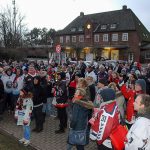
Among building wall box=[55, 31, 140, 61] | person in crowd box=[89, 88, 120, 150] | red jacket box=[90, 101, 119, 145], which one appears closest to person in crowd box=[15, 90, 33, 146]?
person in crowd box=[89, 88, 120, 150]

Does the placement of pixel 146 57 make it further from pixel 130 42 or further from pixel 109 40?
pixel 109 40

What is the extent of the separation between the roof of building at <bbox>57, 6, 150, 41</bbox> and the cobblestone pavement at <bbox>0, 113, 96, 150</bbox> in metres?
45.6

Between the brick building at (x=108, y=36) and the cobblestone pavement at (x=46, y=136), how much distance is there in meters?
40.6

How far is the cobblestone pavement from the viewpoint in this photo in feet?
29.8

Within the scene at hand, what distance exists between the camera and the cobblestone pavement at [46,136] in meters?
9.09

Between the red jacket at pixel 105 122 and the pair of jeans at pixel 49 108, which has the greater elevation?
the red jacket at pixel 105 122

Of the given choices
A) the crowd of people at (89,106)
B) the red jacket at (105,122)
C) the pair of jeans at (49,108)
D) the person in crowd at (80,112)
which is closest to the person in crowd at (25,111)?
the crowd of people at (89,106)

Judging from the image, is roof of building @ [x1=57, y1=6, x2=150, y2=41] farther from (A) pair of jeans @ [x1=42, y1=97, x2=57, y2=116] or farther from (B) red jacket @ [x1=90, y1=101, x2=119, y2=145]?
(B) red jacket @ [x1=90, y1=101, x2=119, y2=145]

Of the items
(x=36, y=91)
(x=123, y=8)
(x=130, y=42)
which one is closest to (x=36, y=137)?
(x=36, y=91)

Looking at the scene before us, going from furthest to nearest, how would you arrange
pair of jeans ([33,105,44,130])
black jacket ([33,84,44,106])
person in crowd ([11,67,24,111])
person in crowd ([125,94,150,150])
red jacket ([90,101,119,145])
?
person in crowd ([11,67,24,111]) → pair of jeans ([33,105,44,130]) → black jacket ([33,84,44,106]) → red jacket ([90,101,119,145]) → person in crowd ([125,94,150,150])

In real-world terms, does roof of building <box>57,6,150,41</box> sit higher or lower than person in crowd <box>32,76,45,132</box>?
higher

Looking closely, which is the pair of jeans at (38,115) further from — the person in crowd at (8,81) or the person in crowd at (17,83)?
the person in crowd at (8,81)

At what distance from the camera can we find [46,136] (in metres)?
9.99

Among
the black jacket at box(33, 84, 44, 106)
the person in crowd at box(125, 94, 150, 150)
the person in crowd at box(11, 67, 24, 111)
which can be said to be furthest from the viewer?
the person in crowd at box(11, 67, 24, 111)
